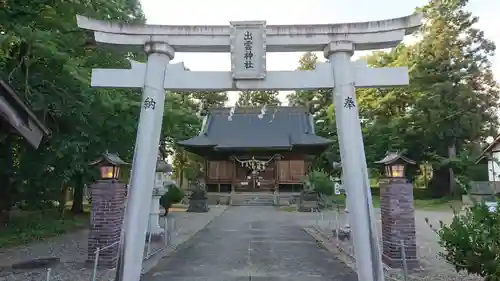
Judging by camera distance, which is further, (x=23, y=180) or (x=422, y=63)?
(x=422, y=63)

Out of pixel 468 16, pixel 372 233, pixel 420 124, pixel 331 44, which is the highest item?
pixel 468 16

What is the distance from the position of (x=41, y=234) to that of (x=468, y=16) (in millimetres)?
31738

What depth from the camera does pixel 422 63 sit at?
96.3 ft

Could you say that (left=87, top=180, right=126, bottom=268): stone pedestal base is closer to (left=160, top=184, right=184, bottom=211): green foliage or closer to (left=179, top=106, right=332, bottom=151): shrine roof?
(left=160, top=184, right=184, bottom=211): green foliage

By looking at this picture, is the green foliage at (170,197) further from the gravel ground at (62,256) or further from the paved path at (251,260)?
the paved path at (251,260)

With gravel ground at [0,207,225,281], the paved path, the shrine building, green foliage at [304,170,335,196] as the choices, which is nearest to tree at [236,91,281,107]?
the shrine building

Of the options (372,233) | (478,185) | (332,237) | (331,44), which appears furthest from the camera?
(478,185)

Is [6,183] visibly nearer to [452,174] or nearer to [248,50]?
[248,50]

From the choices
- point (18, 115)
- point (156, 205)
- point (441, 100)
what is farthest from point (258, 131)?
point (18, 115)

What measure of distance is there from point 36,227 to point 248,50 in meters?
11.1

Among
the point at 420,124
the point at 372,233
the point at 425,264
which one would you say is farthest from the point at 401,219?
the point at 420,124

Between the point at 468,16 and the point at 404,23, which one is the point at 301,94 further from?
the point at 404,23

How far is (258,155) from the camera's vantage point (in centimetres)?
3053

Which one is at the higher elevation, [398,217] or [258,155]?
[258,155]
